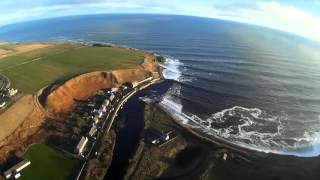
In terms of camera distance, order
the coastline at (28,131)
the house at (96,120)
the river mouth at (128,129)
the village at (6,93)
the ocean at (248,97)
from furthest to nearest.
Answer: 1. the village at (6,93)
2. the house at (96,120)
3. the ocean at (248,97)
4. the coastline at (28,131)
5. the river mouth at (128,129)

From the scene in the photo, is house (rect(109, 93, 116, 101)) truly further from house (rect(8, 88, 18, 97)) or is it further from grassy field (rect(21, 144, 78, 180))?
house (rect(8, 88, 18, 97))

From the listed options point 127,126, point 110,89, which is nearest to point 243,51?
point 110,89

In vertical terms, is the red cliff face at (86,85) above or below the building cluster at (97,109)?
above

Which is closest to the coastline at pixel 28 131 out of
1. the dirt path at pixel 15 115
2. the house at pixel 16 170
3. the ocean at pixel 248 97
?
the dirt path at pixel 15 115

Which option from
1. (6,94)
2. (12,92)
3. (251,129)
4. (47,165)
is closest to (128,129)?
(47,165)

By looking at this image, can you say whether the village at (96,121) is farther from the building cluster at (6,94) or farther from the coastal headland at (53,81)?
the building cluster at (6,94)

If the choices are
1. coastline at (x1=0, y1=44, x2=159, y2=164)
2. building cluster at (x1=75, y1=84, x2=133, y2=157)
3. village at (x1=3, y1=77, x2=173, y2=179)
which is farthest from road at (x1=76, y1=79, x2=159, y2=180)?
coastline at (x1=0, y1=44, x2=159, y2=164)

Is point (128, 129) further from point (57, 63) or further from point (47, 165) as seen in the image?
point (57, 63)
